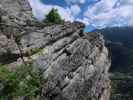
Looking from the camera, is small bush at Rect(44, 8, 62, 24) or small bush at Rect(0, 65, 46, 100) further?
small bush at Rect(44, 8, 62, 24)

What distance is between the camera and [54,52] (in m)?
52.7

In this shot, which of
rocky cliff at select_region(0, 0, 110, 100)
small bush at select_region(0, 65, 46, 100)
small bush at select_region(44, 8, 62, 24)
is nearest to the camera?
small bush at select_region(0, 65, 46, 100)

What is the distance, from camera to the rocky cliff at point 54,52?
49.0 metres

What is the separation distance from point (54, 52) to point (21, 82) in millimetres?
12034

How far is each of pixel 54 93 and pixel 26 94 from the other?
798cm

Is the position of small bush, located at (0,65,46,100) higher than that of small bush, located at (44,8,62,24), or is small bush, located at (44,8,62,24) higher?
small bush, located at (44,8,62,24)

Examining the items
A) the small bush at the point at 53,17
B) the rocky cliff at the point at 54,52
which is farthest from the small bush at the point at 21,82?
the small bush at the point at 53,17

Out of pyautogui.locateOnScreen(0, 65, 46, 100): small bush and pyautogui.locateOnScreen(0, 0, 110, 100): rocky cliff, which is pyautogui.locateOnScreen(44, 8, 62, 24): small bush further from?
pyautogui.locateOnScreen(0, 65, 46, 100): small bush

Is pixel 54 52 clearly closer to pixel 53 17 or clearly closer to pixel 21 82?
pixel 21 82

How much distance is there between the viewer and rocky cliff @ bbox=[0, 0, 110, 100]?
48975 millimetres

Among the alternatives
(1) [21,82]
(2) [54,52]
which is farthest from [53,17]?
(1) [21,82]

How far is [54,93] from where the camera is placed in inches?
1928

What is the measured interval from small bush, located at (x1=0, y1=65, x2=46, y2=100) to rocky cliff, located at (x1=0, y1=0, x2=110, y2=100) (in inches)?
80.1

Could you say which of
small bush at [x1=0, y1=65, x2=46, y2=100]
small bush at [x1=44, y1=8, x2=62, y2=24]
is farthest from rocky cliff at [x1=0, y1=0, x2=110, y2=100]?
small bush at [x1=44, y1=8, x2=62, y2=24]
